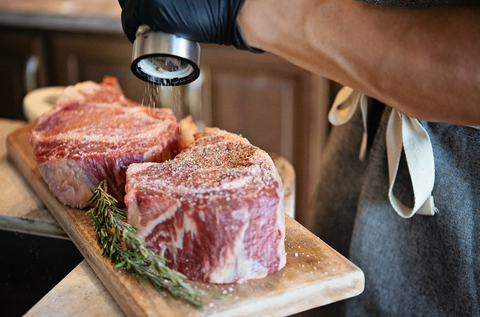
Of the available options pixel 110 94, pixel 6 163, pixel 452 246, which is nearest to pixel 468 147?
pixel 452 246

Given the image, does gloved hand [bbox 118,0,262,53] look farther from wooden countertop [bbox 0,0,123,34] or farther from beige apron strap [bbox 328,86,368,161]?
wooden countertop [bbox 0,0,123,34]

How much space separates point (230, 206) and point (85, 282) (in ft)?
1.23

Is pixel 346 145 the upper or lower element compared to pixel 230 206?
lower

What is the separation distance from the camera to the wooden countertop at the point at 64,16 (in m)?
2.97

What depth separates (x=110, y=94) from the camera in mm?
1601

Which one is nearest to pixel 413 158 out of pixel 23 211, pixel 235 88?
pixel 23 211

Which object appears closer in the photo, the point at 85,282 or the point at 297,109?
the point at 85,282

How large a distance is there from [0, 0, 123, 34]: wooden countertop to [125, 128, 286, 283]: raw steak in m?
2.23

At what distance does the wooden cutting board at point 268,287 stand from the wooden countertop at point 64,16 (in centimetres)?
217

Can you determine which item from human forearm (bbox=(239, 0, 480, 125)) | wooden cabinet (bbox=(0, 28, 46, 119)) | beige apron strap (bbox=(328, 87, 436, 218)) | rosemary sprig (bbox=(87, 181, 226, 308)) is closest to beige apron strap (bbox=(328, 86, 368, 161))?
beige apron strap (bbox=(328, 87, 436, 218))

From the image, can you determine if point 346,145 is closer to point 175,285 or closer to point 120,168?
point 120,168

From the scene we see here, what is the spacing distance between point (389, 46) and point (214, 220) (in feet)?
1.66

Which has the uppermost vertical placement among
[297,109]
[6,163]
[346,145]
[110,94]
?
[110,94]

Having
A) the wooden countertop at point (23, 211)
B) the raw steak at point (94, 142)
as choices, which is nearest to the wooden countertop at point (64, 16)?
the raw steak at point (94, 142)
